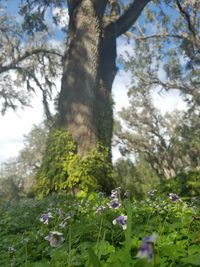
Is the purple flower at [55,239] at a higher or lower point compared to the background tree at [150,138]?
lower

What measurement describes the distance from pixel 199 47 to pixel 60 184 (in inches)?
487

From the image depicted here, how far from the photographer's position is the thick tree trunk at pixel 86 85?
13.1m

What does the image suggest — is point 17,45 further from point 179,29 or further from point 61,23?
point 179,29

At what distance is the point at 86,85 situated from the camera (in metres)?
13.7

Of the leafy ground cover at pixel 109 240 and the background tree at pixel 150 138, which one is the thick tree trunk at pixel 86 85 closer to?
the leafy ground cover at pixel 109 240

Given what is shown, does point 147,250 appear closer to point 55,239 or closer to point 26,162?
point 55,239

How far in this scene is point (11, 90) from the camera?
27.1 m

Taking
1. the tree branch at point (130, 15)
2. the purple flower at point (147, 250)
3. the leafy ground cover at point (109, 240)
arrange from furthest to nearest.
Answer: the tree branch at point (130, 15), the leafy ground cover at point (109, 240), the purple flower at point (147, 250)

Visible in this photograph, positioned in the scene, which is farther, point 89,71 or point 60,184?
point 89,71

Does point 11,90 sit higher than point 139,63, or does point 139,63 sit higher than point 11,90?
point 139,63

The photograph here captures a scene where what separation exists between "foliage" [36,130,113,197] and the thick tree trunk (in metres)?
0.32

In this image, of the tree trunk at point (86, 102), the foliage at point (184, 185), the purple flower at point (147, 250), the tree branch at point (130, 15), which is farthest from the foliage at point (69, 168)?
the purple flower at point (147, 250)

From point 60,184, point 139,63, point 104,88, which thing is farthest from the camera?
point 139,63

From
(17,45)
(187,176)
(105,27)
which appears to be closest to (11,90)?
(17,45)
